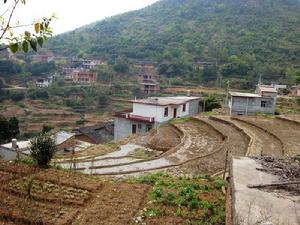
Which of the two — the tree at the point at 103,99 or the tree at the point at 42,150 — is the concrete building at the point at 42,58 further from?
the tree at the point at 42,150

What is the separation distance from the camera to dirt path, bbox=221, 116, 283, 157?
16.4m

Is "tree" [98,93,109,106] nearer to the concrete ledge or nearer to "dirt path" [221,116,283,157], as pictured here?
"dirt path" [221,116,283,157]

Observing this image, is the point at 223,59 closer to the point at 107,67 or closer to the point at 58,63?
the point at 107,67

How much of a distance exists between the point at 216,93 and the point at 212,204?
4341 centimetres

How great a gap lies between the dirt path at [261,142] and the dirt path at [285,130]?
0.41m

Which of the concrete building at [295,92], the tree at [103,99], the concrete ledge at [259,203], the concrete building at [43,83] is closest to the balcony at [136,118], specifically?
the concrete ledge at [259,203]

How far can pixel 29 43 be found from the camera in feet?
8.71

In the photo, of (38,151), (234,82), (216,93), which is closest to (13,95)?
(216,93)

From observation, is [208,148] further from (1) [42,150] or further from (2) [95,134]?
(2) [95,134]

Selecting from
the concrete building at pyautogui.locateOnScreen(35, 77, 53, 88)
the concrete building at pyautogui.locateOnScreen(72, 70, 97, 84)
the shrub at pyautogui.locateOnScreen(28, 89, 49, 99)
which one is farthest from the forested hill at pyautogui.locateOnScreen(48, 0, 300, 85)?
the shrub at pyautogui.locateOnScreen(28, 89, 49, 99)

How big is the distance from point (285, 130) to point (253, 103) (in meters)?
7.98

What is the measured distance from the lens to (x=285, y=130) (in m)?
22.1

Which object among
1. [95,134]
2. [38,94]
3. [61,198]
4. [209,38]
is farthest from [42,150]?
[209,38]

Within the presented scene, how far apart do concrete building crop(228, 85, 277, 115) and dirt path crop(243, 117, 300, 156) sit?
328 centimetres
